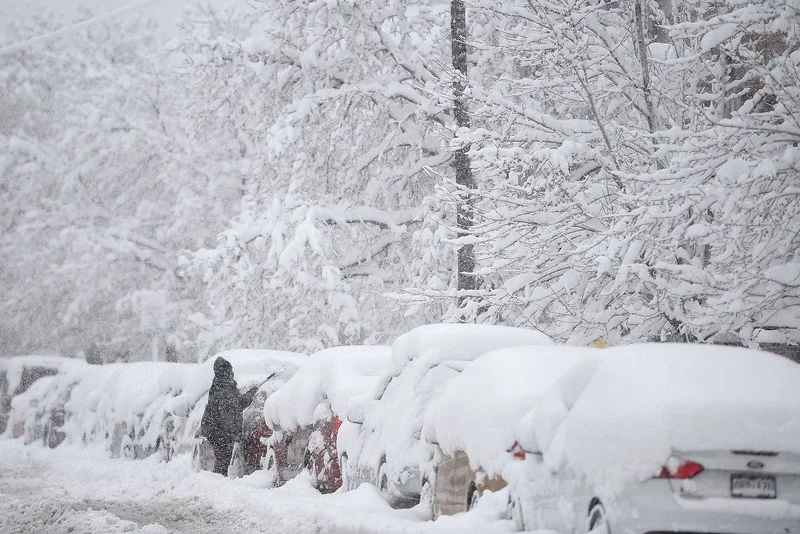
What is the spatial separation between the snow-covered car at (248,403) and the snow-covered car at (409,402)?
3625 mm

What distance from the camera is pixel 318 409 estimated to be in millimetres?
12016

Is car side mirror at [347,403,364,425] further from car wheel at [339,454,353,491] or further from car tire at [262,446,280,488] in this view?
car tire at [262,446,280,488]

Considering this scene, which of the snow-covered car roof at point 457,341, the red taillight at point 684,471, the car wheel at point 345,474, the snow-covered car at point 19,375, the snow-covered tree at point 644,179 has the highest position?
the snow-covered tree at point 644,179

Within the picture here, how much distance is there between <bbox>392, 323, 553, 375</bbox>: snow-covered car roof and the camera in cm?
959

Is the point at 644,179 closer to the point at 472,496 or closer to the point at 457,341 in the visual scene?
the point at 457,341

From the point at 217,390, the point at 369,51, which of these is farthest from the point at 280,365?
the point at 369,51

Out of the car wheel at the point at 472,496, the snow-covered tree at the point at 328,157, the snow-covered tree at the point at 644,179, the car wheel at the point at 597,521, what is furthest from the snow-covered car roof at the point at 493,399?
the snow-covered tree at the point at 328,157

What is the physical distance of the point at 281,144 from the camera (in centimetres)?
2131

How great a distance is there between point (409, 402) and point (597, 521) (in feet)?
11.6

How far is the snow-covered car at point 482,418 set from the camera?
24.0ft

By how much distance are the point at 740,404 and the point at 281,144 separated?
1629 centimetres

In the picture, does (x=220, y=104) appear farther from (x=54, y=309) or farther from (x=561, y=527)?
(x=54, y=309)

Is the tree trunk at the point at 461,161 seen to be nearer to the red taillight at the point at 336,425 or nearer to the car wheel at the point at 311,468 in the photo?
the car wheel at the point at 311,468

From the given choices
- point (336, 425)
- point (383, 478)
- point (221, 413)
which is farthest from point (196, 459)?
point (383, 478)
